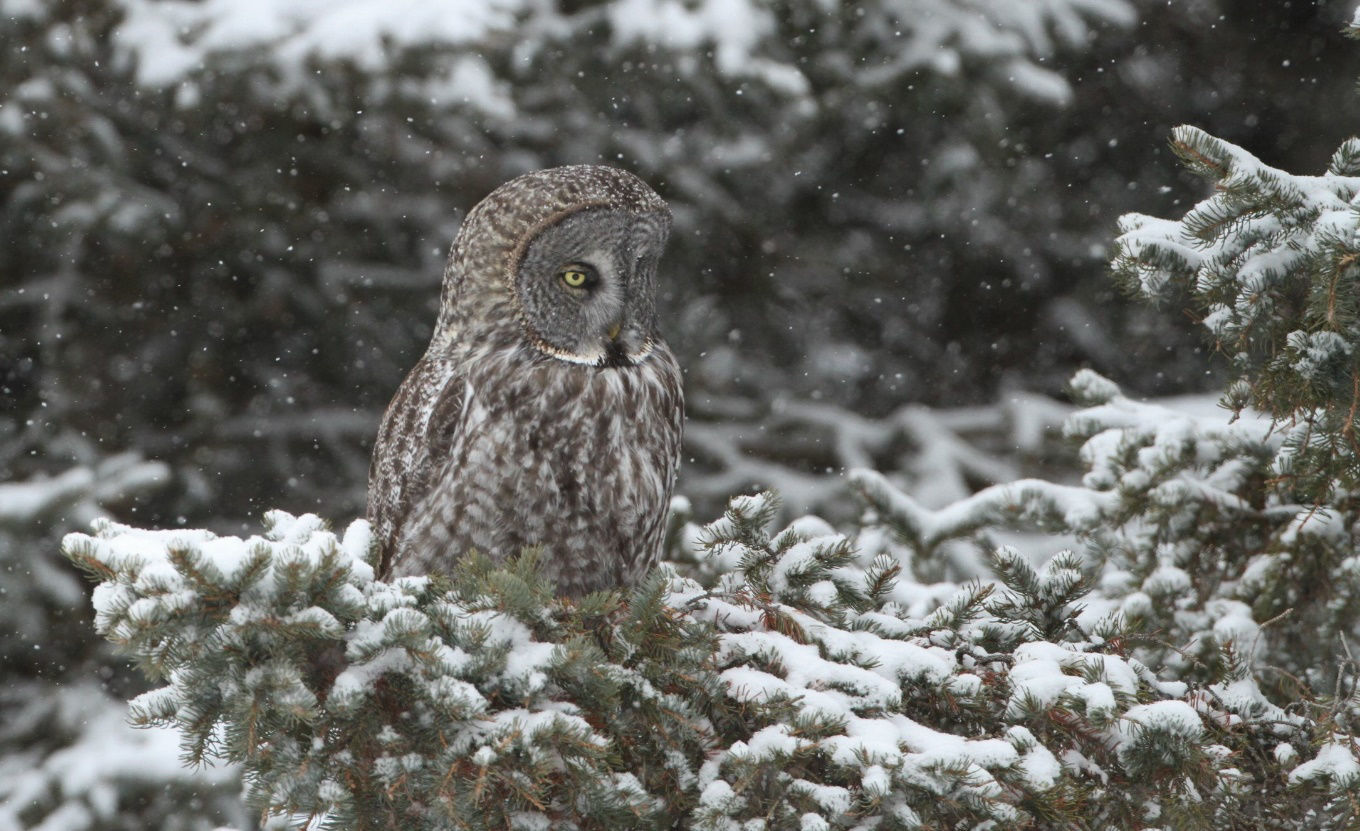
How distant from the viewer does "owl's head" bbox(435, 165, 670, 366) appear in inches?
107

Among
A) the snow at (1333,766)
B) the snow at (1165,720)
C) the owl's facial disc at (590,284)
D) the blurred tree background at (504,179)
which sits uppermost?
the blurred tree background at (504,179)

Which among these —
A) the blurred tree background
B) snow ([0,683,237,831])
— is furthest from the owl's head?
snow ([0,683,237,831])

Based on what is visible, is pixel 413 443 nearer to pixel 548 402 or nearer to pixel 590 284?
pixel 548 402

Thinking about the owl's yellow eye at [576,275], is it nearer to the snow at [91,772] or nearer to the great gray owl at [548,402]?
the great gray owl at [548,402]

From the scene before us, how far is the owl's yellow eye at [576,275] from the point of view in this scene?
2.77 meters

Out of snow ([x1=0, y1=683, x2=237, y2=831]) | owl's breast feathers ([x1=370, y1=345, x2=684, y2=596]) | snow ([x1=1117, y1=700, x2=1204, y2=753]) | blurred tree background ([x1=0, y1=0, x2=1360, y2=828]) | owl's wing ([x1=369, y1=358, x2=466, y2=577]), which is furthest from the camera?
blurred tree background ([x1=0, y1=0, x2=1360, y2=828])

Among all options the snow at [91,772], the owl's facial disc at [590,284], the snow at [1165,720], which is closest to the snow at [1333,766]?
the snow at [1165,720]

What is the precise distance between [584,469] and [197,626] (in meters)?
1.24

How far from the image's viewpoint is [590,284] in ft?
9.16

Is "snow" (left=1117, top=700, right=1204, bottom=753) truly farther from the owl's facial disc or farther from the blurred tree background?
the blurred tree background

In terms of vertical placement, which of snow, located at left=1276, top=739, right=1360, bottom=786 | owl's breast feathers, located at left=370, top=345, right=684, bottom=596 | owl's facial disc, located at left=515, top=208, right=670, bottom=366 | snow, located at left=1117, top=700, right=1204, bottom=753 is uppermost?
owl's facial disc, located at left=515, top=208, right=670, bottom=366

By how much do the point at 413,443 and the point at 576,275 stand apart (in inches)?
20.6

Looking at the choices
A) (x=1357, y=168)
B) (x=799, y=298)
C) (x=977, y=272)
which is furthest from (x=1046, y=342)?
(x=1357, y=168)

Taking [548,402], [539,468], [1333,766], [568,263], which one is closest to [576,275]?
[568,263]
